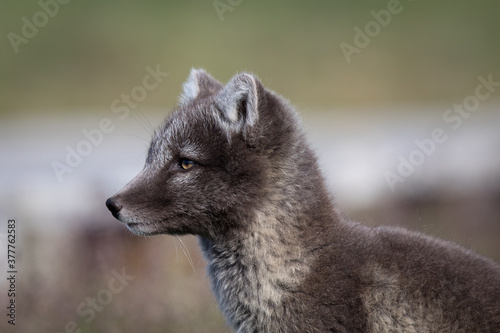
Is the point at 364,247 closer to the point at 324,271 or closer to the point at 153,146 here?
the point at 324,271

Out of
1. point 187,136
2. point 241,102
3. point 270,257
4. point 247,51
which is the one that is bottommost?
point 270,257

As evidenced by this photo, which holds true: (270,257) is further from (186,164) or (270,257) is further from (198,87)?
(198,87)

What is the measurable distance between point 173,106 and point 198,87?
5.41 feet

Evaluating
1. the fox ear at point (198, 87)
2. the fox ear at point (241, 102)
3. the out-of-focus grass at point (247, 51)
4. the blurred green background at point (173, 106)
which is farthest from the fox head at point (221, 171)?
the out-of-focus grass at point (247, 51)

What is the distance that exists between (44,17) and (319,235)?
1618 centimetres

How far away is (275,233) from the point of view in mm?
5398

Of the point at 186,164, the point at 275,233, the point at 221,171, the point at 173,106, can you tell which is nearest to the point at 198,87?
the point at 186,164

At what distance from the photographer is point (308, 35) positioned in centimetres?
2298

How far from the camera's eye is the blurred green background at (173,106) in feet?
27.0

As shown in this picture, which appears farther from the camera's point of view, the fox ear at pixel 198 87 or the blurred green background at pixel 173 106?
the blurred green background at pixel 173 106

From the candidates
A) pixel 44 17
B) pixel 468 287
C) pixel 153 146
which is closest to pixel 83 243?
pixel 153 146

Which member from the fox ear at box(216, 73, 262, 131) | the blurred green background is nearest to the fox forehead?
the fox ear at box(216, 73, 262, 131)

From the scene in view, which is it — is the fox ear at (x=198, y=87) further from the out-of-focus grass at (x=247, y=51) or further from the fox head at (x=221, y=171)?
the out-of-focus grass at (x=247, y=51)

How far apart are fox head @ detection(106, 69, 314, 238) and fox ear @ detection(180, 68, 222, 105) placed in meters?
0.71
